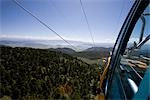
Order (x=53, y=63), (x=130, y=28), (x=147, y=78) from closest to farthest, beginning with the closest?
(x=147, y=78)
(x=130, y=28)
(x=53, y=63)

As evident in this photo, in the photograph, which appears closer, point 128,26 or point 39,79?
point 128,26

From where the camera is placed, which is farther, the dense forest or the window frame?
the dense forest

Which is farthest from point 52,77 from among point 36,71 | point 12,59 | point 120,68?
point 120,68

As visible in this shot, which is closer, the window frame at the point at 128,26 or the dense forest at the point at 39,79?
the window frame at the point at 128,26

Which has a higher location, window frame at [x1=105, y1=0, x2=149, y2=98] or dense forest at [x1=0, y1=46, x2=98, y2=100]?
window frame at [x1=105, y1=0, x2=149, y2=98]

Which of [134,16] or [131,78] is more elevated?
[134,16]

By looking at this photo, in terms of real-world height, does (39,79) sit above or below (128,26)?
below

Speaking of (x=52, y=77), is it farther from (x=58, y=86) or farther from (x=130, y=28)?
(x=130, y=28)

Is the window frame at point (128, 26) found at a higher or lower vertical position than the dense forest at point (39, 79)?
higher
